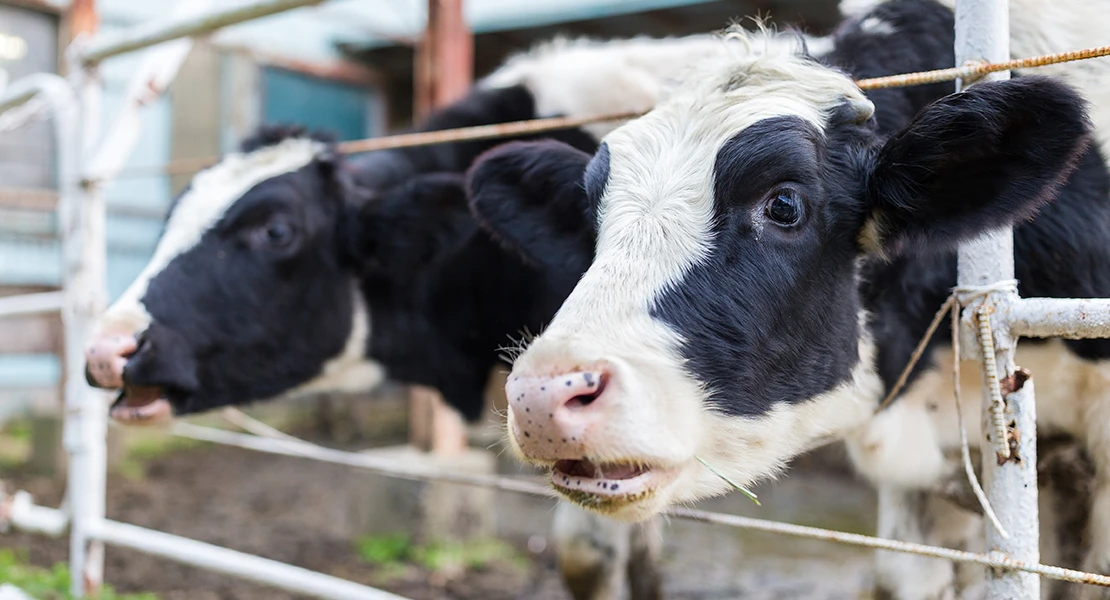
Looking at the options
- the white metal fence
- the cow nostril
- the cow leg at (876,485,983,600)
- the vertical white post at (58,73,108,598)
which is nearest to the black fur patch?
the white metal fence

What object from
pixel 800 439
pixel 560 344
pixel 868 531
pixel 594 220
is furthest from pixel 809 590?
pixel 560 344

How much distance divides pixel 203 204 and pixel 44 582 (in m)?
1.67

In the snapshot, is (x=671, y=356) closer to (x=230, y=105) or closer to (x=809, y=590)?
(x=809, y=590)

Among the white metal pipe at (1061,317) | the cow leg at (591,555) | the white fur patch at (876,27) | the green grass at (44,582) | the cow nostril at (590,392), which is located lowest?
the green grass at (44,582)

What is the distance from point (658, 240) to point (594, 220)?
0.31 metres

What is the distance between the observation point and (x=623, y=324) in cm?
145

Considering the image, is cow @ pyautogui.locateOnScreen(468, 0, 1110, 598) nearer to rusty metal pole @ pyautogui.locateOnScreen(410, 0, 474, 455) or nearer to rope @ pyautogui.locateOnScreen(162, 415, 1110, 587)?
rope @ pyautogui.locateOnScreen(162, 415, 1110, 587)

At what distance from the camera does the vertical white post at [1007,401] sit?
149cm

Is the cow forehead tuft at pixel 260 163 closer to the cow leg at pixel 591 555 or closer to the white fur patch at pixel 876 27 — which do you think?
the cow leg at pixel 591 555

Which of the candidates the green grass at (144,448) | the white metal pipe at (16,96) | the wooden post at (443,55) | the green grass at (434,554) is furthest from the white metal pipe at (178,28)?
the green grass at (144,448)

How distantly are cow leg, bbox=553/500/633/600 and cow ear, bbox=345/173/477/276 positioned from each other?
3.51 feet

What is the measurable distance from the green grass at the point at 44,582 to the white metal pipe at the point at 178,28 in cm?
201

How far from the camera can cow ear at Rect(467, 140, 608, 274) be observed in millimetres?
2154

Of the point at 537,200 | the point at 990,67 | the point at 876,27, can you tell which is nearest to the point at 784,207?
the point at 990,67
